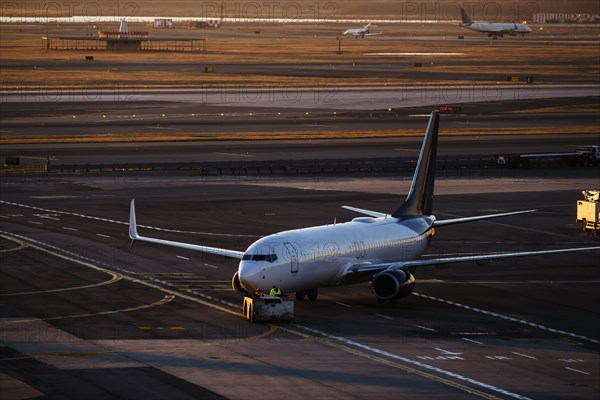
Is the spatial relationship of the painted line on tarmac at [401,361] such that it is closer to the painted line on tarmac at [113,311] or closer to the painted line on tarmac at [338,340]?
the painted line on tarmac at [338,340]

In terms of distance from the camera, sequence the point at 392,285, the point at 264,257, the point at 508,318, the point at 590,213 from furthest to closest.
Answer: the point at 590,213, the point at 392,285, the point at 508,318, the point at 264,257

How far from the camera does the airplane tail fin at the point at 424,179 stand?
7112 cm

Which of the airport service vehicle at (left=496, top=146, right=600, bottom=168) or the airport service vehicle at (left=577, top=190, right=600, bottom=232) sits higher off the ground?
the airport service vehicle at (left=496, top=146, right=600, bottom=168)

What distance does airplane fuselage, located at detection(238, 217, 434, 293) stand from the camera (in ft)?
196

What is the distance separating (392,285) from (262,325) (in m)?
7.52

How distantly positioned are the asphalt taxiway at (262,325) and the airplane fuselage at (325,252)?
1.90 m

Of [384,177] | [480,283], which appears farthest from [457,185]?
[480,283]

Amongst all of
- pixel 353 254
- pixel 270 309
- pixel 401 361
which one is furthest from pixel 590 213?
pixel 401 361

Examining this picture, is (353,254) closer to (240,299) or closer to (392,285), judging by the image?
(392,285)

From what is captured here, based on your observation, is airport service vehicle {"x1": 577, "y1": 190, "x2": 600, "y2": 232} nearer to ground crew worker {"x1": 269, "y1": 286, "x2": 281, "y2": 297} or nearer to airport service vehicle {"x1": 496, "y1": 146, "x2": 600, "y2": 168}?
ground crew worker {"x1": 269, "y1": 286, "x2": 281, "y2": 297}

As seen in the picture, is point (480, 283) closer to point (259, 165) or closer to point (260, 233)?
point (260, 233)

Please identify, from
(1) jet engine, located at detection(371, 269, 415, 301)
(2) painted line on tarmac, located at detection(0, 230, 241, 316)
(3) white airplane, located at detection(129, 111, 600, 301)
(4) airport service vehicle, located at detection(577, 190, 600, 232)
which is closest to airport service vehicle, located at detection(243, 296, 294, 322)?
(3) white airplane, located at detection(129, 111, 600, 301)

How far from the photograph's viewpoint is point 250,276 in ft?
194

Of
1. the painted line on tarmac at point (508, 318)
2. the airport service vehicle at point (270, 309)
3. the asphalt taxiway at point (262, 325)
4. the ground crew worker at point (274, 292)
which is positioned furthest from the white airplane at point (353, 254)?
the painted line on tarmac at point (508, 318)
